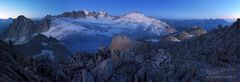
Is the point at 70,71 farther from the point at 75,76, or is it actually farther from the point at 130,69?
the point at 130,69

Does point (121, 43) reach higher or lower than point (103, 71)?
lower

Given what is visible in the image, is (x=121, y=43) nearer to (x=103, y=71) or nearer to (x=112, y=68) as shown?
(x=112, y=68)

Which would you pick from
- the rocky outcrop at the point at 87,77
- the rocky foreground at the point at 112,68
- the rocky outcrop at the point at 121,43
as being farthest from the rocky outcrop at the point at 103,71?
the rocky outcrop at the point at 121,43

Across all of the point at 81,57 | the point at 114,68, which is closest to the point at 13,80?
the point at 114,68

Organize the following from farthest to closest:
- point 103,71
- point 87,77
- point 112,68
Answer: point 112,68
point 103,71
point 87,77

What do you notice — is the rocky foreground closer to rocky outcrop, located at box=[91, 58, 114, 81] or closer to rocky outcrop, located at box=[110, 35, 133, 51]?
rocky outcrop, located at box=[91, 58, 114, 81]

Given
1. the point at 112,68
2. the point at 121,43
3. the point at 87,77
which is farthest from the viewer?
the point at 121,43

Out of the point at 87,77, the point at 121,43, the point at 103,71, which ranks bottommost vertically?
the point at 121,43

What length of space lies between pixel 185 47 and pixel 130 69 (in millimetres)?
72580

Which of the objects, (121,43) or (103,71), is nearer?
(103,71)

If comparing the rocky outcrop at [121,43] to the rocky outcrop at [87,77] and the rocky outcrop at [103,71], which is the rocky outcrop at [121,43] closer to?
the rocky outcrop at [103,71]

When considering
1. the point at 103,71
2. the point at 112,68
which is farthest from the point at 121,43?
the point at 103,71

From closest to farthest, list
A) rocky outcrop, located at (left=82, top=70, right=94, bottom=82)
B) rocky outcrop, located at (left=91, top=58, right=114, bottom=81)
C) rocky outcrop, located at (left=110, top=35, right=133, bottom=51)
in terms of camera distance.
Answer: rocky outcrop, located at (left=82, top=70, right=94, bottom=82) → rocky outcrop, located at (left=91, top=58, right=114, bottom=81) → rocky outcrop, located at (left=110, top=35, right=133, bottom=51)

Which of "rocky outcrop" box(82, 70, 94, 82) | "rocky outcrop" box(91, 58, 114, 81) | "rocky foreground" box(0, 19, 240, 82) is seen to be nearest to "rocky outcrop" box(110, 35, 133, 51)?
"rocky foreground" box(0, 19, 240, 82)
